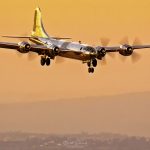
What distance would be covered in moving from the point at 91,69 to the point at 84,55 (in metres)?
5.55

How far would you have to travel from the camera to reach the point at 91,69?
195 meters

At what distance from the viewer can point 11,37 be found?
639 feet

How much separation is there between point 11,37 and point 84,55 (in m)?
18.6

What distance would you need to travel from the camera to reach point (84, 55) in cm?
19888

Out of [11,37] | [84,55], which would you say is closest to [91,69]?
[84,55]

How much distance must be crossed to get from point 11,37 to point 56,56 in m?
12.3

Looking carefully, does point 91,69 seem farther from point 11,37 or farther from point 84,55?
point 11,37

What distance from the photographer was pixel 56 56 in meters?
199
